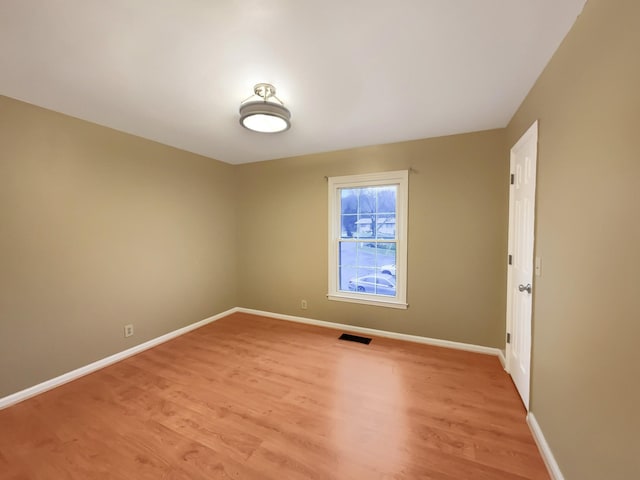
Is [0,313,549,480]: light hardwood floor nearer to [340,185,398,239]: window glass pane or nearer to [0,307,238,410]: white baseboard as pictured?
[0,307,238,410]: white baseboard

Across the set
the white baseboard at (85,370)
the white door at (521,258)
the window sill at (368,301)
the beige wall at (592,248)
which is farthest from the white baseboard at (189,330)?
the beige wall at (592,248)

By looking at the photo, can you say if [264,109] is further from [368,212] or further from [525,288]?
[525,288]

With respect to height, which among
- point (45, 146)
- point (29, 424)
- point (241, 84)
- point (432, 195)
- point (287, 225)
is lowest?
point (29, 424)

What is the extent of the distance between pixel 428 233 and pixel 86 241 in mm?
3667

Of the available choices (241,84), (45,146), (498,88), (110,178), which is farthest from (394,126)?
(45,146)

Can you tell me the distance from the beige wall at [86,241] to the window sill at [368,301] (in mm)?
1996

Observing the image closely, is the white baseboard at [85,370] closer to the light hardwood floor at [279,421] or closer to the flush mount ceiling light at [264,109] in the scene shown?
the light hardwood floor at [279,421]

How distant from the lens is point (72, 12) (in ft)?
4.17

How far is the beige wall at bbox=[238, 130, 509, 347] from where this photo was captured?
9.06 ft

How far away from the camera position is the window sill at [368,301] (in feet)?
10.5

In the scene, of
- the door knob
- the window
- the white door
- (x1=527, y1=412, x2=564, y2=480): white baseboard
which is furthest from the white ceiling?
(x1=527, y1=412, x2=564, y2=480): white baseboard

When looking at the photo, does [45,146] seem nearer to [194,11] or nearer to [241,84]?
[241,84]

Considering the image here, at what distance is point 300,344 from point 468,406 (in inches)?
70.9

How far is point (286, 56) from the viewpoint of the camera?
1.58 meters
